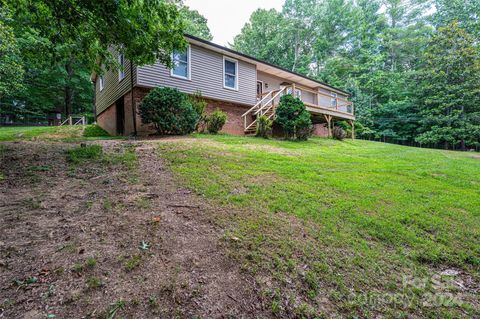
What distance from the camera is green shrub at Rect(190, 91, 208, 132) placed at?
33.2 ft

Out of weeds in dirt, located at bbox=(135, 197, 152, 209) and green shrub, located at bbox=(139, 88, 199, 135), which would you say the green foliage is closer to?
weeds in dirt, located at bbox=(135, 197, 152, 209)

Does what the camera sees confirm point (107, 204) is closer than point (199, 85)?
Yes

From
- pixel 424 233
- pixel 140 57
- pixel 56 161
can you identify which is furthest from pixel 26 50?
pixel 424 233

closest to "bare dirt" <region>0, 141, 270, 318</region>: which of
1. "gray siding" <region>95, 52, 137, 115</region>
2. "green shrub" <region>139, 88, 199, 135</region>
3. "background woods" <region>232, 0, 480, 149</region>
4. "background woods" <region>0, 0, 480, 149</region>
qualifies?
"background woods" <region>0, 0, 480, 149</region>

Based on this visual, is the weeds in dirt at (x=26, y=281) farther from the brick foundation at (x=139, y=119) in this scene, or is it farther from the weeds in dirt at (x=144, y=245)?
the brick foundation at (x=139, y=119)

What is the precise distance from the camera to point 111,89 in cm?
1262

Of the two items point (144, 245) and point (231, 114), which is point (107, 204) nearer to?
point (144, 245)

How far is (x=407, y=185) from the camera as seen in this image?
5172mm

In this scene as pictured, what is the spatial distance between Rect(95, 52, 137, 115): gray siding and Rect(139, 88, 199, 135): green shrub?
1.79 meters

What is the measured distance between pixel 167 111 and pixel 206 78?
3.72 meters

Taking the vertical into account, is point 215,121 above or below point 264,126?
above

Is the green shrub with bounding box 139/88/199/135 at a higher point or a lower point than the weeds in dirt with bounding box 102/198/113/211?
higher

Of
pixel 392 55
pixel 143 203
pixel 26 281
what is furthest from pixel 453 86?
pixel 26 281

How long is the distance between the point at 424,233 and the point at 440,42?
24.4 metres
